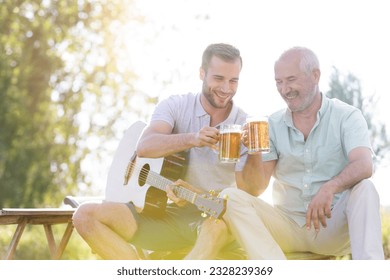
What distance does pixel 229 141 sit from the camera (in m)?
2.86

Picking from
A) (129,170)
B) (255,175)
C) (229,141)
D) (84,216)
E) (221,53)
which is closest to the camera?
(229,141)

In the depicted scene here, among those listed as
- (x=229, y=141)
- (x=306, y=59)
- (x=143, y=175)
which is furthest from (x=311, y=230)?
(x=143, y=175)

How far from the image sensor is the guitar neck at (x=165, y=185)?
2955mm

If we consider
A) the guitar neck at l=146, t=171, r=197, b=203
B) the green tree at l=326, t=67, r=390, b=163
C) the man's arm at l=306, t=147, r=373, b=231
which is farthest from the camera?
the green tree at l=326, t=67, r=390, b=163

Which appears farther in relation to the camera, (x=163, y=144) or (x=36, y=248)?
(x=36, y=248)

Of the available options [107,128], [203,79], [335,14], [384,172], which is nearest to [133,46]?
[107,128]

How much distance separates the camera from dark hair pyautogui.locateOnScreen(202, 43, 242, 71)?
3.28 meters

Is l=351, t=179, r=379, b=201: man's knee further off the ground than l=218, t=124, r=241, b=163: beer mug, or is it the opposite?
l=218, t=124, r=241, b=163: beer mug

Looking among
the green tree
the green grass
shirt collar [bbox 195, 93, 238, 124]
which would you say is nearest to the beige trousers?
shirt collar [bbox 195, 93, 238, 124]

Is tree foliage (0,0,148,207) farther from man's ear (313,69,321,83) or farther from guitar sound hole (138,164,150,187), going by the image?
man's ear (313,69,321,83)

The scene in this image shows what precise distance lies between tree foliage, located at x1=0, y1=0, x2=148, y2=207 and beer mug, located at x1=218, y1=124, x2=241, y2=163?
7.16 meters

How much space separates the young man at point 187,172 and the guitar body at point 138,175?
6 centimetres

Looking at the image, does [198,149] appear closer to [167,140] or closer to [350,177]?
[167,140]

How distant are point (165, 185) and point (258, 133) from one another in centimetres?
61
